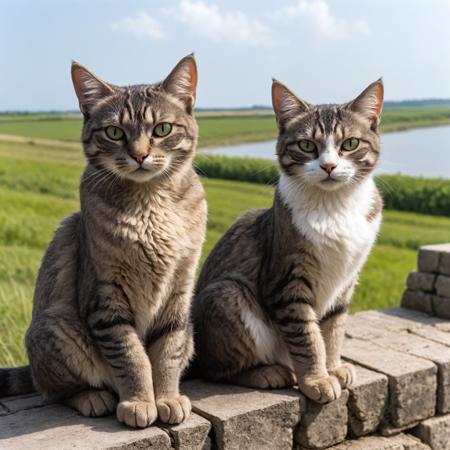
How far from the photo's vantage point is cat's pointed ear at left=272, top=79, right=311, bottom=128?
9.50ft

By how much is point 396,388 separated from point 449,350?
2.10 ft

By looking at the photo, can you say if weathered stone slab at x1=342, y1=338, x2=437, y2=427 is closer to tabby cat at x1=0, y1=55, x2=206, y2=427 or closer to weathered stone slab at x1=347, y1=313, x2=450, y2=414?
weathered stone slab at x1=347, y1=313, x2=450, y2=414

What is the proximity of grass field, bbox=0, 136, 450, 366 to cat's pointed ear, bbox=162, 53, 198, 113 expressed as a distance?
3.12m

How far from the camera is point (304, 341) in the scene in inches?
112

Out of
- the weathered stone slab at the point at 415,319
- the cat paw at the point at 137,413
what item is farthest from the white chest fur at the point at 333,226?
the weathered stone slab at the point at 415,319

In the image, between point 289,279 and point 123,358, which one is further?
point 289,279

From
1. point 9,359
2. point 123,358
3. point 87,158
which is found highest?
point 87,158

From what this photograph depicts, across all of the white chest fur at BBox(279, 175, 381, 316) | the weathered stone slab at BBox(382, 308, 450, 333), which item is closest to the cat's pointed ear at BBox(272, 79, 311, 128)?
the white chest fur at BBox(279, 175, 381, 316)

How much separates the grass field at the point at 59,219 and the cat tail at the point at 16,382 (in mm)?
2102

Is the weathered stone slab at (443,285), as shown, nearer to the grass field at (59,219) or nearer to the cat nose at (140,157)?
the grass field at (59,219)

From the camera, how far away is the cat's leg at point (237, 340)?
2979 mm

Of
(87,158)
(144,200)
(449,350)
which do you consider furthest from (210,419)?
(449,350)

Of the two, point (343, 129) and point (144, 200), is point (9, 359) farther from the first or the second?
point (343, 129)

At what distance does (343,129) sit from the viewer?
2.79 meters
